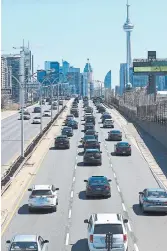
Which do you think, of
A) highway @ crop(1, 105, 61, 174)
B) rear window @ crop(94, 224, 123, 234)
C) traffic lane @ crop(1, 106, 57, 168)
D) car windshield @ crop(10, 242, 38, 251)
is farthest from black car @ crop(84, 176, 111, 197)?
traffic lane @ crop(1, 106, 57, 168)

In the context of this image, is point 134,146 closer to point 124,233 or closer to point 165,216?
point 165,216

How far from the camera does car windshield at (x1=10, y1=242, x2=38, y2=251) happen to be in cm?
2045

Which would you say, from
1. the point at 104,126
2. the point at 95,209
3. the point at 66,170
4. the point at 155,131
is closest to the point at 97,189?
the point at 95,209

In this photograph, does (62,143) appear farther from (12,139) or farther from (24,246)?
(24,246)

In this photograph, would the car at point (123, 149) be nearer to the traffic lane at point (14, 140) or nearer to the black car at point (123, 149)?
the black car at point (123, 149)

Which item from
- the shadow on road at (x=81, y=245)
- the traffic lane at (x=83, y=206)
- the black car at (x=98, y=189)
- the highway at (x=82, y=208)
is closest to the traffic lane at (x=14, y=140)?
the highway at (x=82, y=208)

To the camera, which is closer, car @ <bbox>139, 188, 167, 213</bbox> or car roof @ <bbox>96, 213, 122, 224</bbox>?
car roof @ <bbox>96, 213, 122, 224</bbox>

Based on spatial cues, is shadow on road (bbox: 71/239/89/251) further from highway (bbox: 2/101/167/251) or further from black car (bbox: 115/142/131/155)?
black car (bbox: 115/142/131/155)

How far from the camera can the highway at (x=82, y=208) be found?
25516 mm

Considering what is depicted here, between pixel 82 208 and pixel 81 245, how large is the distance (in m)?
7.74

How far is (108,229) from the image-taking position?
22344mm

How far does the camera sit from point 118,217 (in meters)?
23.3

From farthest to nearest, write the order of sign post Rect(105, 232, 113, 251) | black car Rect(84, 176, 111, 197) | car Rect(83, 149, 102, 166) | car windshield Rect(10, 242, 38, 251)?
car Rect(83, 149, 102, 166)
black car Rect(84, 176, 111, 197)
sign post Rect(105, 232, 113, 251)
car windshield Rect(10, 242, 38, 251)

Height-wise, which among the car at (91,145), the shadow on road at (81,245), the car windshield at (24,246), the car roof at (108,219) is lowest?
the shadow on road at (81,245)
